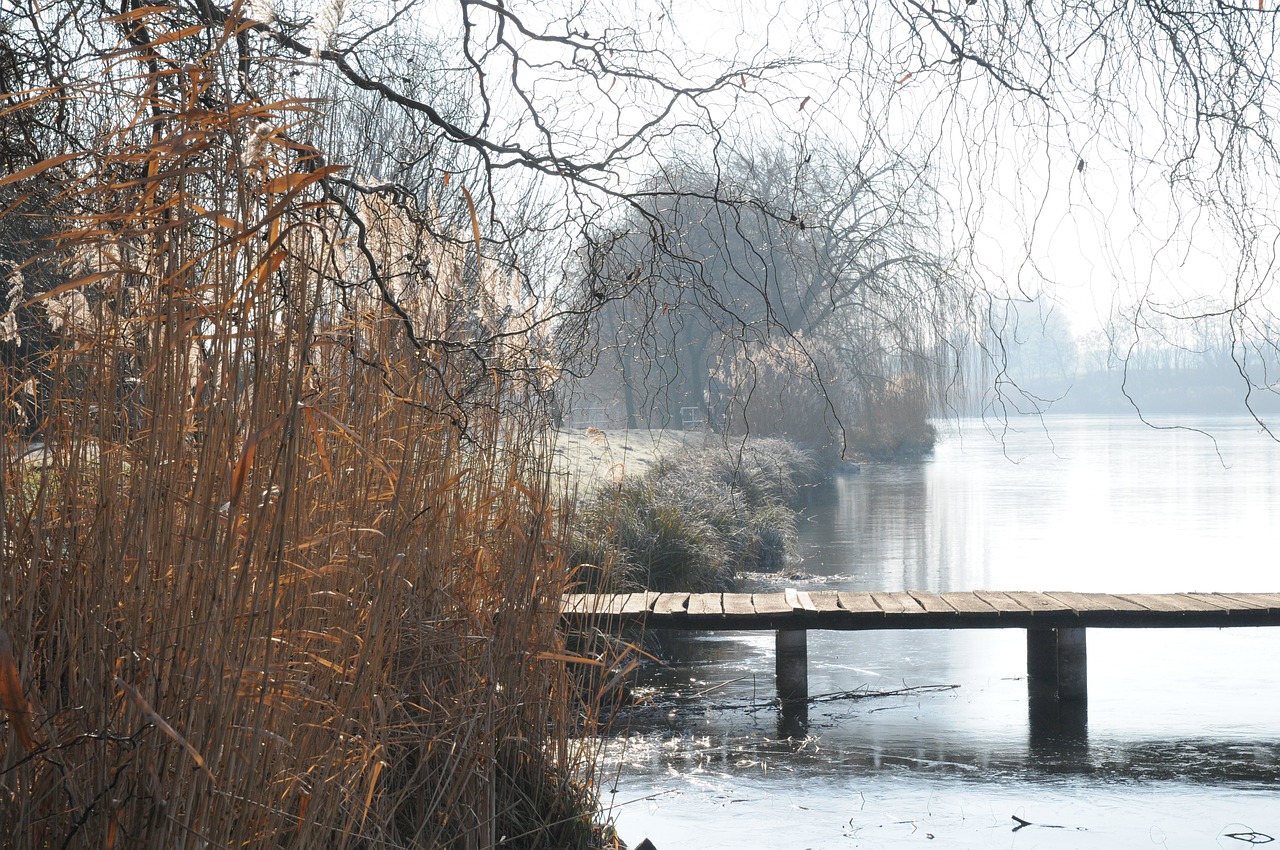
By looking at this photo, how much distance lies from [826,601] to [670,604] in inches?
29.9

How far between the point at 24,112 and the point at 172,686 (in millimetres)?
1303

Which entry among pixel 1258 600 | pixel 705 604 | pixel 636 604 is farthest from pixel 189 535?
pixel 1258 600

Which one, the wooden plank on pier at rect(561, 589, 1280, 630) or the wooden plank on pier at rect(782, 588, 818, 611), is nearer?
the wooden plank on pier at rect(561, 589, 1280, 630)

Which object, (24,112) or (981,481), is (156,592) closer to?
(24,112)

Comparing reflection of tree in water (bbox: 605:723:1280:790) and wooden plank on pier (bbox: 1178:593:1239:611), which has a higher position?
wooden plank on pier (bbox: 1178:593:1239:611)

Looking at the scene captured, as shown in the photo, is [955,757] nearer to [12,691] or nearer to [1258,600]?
[1258,600]

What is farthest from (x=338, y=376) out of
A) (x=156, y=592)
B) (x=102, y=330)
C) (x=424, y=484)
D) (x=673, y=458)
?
(x=673, y=458)

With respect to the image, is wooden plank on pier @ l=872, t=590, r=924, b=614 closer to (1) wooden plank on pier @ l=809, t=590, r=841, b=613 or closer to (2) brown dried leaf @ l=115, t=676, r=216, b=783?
(1) wooden plank on pier @ l=809, t=590, r=841, b=613

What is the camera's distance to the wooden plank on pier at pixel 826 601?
5252 millimetres

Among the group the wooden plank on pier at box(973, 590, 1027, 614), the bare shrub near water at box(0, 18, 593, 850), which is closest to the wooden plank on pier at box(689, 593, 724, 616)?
the wooden plank on pier at box(973, 590, 1027, 614)

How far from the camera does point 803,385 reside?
20.1m

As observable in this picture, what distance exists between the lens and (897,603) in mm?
5410

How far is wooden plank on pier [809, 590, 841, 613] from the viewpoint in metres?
5.25

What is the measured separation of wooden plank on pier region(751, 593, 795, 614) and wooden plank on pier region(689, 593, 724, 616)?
173mm
